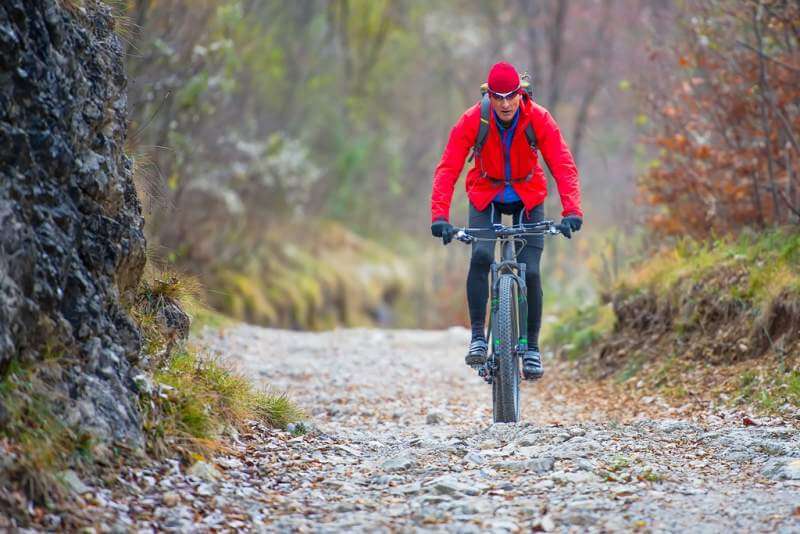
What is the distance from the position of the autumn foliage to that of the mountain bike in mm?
2995

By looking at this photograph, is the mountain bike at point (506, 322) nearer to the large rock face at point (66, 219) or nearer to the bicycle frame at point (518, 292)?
the bicycle frame at point (518, 292)

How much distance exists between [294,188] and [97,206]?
1789cm

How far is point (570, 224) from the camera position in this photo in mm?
6594

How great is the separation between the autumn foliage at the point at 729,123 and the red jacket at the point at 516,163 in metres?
2.77

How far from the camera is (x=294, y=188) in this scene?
23.0 metres

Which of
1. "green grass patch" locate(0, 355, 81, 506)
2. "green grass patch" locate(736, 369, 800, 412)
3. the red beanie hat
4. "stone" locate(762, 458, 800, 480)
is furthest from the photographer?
"green grass patch" locate(736, 369, 800, 412)

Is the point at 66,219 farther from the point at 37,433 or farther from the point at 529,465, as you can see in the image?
the point at 529,465

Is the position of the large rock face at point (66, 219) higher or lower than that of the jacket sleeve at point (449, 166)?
lower

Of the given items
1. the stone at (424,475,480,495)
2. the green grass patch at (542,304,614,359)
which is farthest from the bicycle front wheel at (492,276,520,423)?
the green grass patch at (542,304,614,359)

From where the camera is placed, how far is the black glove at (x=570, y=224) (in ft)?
21.4

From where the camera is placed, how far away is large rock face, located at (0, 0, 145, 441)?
4504 millimetres

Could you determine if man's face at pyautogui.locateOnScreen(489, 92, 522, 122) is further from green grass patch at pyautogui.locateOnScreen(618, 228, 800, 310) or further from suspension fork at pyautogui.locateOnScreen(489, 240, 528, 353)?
green grass patch at pyautogui.locateOnScreen(618, 228, 800, 310)

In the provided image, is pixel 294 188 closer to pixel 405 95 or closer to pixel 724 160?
pixel 405 95

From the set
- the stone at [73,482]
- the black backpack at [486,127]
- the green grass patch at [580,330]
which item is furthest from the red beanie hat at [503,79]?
the green grass patch at [580,330]
